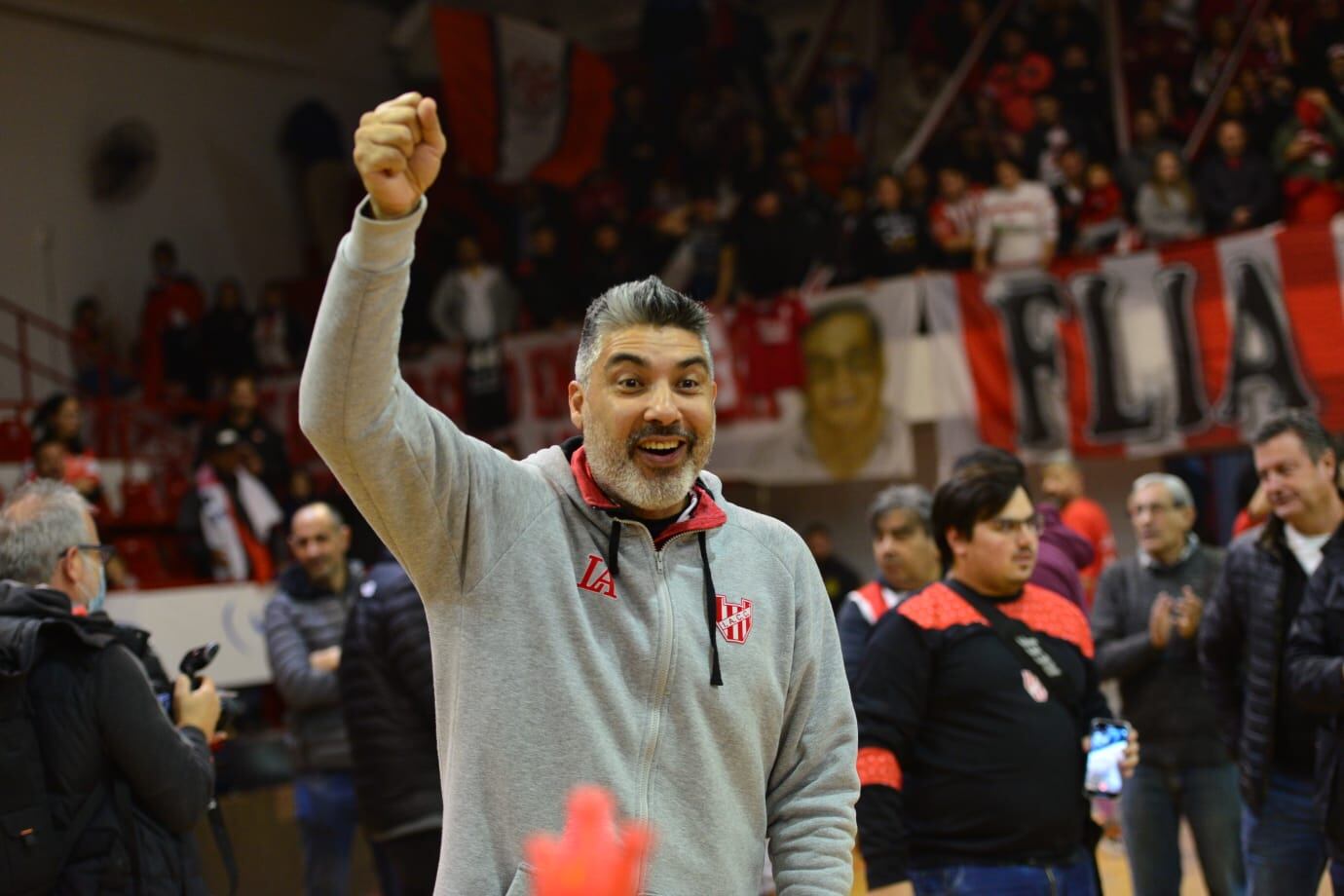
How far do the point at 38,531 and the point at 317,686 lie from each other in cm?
232

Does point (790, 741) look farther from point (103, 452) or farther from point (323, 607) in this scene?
point (103, 452)

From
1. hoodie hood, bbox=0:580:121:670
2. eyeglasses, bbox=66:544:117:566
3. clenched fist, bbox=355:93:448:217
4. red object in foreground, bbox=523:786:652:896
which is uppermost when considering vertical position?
clenched fist, bbox=355:93:448:217

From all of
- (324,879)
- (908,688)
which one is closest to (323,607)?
(324,879)

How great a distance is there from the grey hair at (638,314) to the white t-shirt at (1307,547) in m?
2.51

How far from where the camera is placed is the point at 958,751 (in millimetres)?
3582

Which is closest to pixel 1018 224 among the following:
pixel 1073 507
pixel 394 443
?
pixel 1073 507

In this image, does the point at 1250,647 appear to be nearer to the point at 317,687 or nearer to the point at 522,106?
the point at 317,687

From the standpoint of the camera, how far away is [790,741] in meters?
2.47

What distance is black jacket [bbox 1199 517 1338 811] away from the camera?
4176 mm

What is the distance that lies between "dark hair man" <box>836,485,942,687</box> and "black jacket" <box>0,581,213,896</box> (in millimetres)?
2058

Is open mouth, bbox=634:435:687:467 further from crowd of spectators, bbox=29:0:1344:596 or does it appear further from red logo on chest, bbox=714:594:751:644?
crowd of spectators, bbox=29:0:1344:596

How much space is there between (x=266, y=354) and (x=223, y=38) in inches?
154

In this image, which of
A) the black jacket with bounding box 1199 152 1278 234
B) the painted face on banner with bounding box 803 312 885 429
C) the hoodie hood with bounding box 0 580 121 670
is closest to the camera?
the hoodie hood with bounding box 0 580 121 670

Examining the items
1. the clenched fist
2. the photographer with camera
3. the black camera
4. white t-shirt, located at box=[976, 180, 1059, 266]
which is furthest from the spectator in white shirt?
the clenched fist
